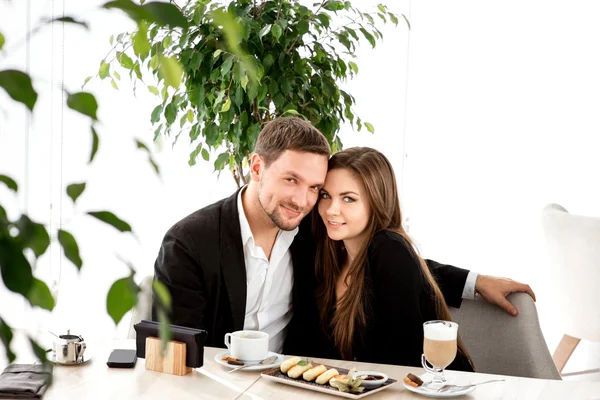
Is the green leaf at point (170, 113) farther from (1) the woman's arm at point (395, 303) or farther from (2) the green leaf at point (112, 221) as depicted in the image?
(2) the green leaf at point (112, 221)

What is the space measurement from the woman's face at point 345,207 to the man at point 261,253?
4 centimetres

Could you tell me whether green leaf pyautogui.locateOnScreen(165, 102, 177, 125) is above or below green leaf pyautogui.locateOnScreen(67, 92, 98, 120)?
above

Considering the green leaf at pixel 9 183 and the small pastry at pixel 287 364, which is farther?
the small pastry at pixel 287 364

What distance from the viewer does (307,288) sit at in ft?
7.93

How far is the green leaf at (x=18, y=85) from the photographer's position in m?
0.31

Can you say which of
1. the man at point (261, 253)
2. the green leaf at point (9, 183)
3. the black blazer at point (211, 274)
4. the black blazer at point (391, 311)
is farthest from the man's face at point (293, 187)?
the green leaf at point (9, 183)

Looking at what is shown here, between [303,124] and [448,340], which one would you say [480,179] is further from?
[448,340]

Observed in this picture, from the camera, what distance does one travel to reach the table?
156cm

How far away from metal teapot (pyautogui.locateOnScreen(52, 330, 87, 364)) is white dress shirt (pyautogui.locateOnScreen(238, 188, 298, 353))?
2.37ft

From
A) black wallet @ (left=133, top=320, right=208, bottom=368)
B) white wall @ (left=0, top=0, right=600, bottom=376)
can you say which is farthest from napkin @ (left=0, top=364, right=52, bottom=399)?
white wall @ (left=0, top=0, right=600, bottom=376)

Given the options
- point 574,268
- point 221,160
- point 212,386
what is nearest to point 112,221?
point 212,386

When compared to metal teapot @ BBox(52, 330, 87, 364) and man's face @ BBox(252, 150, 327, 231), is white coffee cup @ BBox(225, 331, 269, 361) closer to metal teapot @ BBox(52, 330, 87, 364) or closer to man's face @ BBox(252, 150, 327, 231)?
metal teapot @ BBox(52, 330, 87, 364)

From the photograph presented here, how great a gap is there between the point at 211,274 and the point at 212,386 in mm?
686

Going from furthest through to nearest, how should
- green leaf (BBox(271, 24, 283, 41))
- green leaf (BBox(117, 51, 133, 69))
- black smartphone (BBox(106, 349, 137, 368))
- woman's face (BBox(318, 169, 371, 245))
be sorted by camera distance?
green leaf (BBox(117, 51, 133, 69)) → green leaf (BBox(271, 24, 283, 41)) → woman's face (BBox(318, 169, 371, 245)) → black smartphone (BBox(106, 349, 137, 368))
